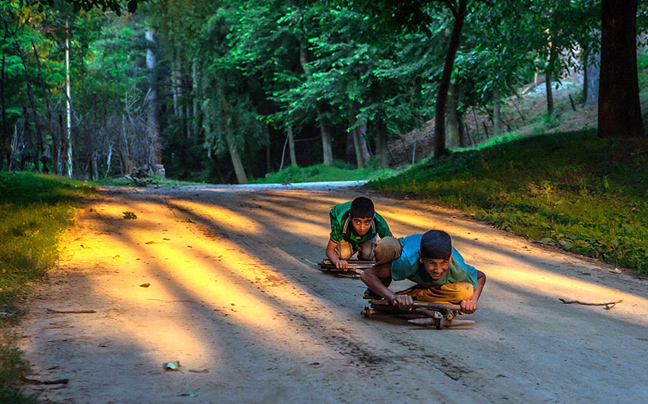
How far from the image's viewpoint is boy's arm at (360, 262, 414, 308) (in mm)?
5789

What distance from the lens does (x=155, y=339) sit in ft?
17.9

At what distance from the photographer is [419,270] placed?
19.1 ft

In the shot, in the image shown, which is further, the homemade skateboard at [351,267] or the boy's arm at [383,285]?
the homemade skateboard at [351,267]

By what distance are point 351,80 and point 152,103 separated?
20.1 meters

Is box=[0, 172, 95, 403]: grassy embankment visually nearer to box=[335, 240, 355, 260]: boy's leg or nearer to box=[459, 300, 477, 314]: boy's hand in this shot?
box=[459, 300, 477, 314]: boy's hand

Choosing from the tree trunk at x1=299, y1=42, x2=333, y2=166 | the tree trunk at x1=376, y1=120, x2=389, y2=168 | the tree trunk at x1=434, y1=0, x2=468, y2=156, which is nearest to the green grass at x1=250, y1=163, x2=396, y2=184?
the tree trunk at x1=299, y1=42, x2=333, y2=166

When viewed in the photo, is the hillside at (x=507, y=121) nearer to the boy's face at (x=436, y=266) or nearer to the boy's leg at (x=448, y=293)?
the boy's leg at (x=448, y=293)

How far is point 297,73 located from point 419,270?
116 feet

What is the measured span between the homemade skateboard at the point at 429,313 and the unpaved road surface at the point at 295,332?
0.33 ft

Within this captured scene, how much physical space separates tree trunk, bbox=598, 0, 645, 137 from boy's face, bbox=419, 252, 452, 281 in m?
13.0

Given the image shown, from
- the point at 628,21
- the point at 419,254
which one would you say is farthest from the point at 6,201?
the point at 628,21

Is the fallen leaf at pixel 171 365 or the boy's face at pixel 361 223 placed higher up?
the boy's face at pixel 361 223

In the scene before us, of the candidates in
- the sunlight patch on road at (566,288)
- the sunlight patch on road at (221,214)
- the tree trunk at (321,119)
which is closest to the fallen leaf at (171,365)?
the sunlight patch on road at (566,288)

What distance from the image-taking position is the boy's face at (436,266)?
5.50 meters
